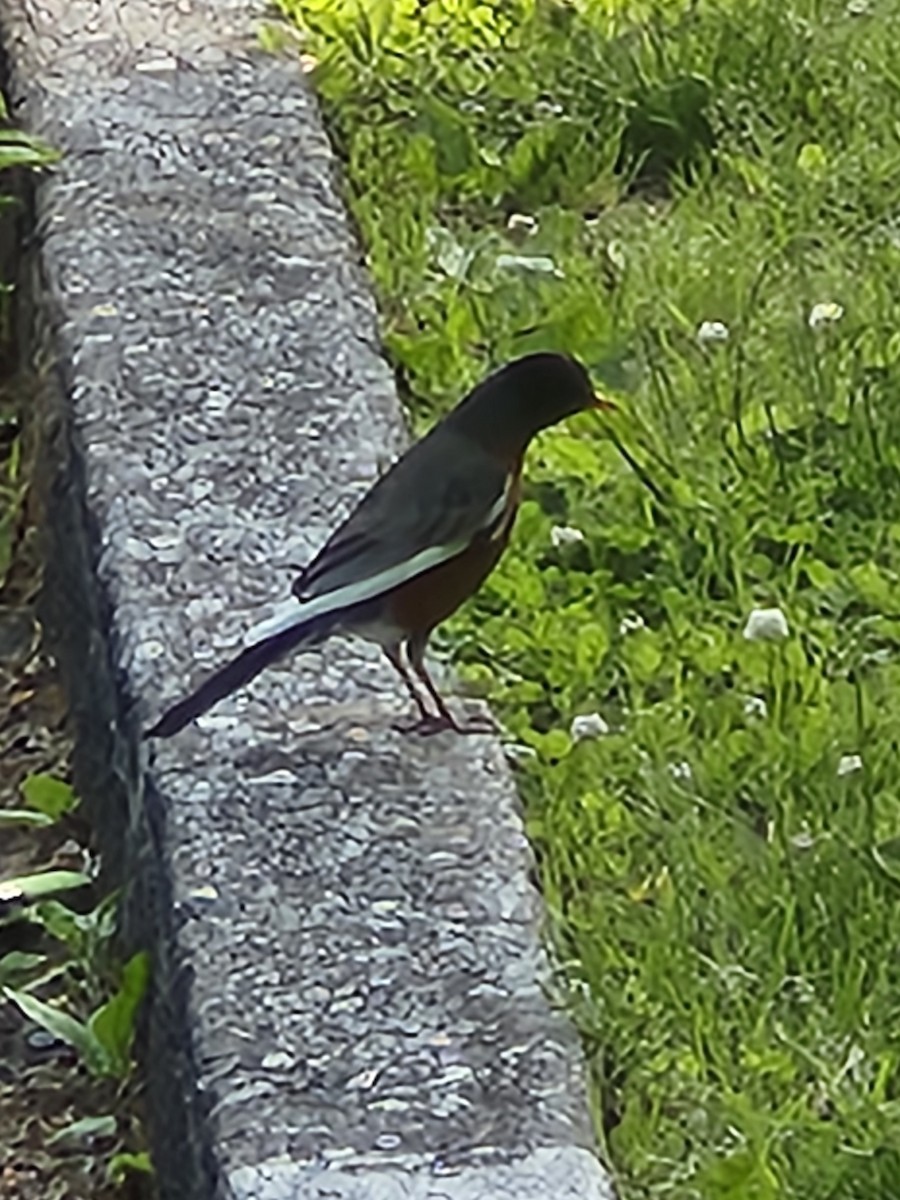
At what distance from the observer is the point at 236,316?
4152mm

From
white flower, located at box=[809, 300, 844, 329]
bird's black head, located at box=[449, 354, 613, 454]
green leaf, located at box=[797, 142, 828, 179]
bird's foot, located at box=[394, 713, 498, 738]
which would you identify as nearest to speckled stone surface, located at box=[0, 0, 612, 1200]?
bird's foot, located at box=[394, 713, 498, 738]

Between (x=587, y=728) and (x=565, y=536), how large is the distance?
430mm

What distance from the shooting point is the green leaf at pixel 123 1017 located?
329 centimetres

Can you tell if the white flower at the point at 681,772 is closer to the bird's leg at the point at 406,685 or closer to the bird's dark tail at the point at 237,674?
the bird's leg at the point at 406,685

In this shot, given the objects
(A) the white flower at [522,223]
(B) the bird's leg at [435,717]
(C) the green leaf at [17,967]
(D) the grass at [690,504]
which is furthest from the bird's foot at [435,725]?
(A) the white flower at [522,223]

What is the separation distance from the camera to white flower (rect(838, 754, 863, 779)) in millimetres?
3473

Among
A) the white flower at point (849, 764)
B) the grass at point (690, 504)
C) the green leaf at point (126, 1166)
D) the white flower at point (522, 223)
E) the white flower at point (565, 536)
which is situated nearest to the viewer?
the grass at point (690, 504)

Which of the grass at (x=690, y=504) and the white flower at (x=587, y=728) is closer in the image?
the grass at (x=690, y=504)

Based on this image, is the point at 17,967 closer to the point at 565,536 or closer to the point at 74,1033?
the point at 74,1033

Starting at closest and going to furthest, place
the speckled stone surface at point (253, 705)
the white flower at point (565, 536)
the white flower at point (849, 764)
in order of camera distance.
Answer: the speckled stone surface at point (253, 705) → the white flower at point (849, 764) → the white flower at point (565, 536)

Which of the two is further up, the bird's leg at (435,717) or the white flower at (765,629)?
A: the bird's leg at (435,717)

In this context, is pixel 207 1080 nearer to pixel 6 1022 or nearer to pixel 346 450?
pixel 6 1022

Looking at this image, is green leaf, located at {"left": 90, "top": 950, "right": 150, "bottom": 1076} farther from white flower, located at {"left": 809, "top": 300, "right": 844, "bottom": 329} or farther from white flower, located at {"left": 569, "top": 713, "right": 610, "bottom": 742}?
white flower, located at {"left": 809, "top": 300, "right": 844, "bottom": 329}

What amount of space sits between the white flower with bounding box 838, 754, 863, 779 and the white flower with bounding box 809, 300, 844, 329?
3.27ft
